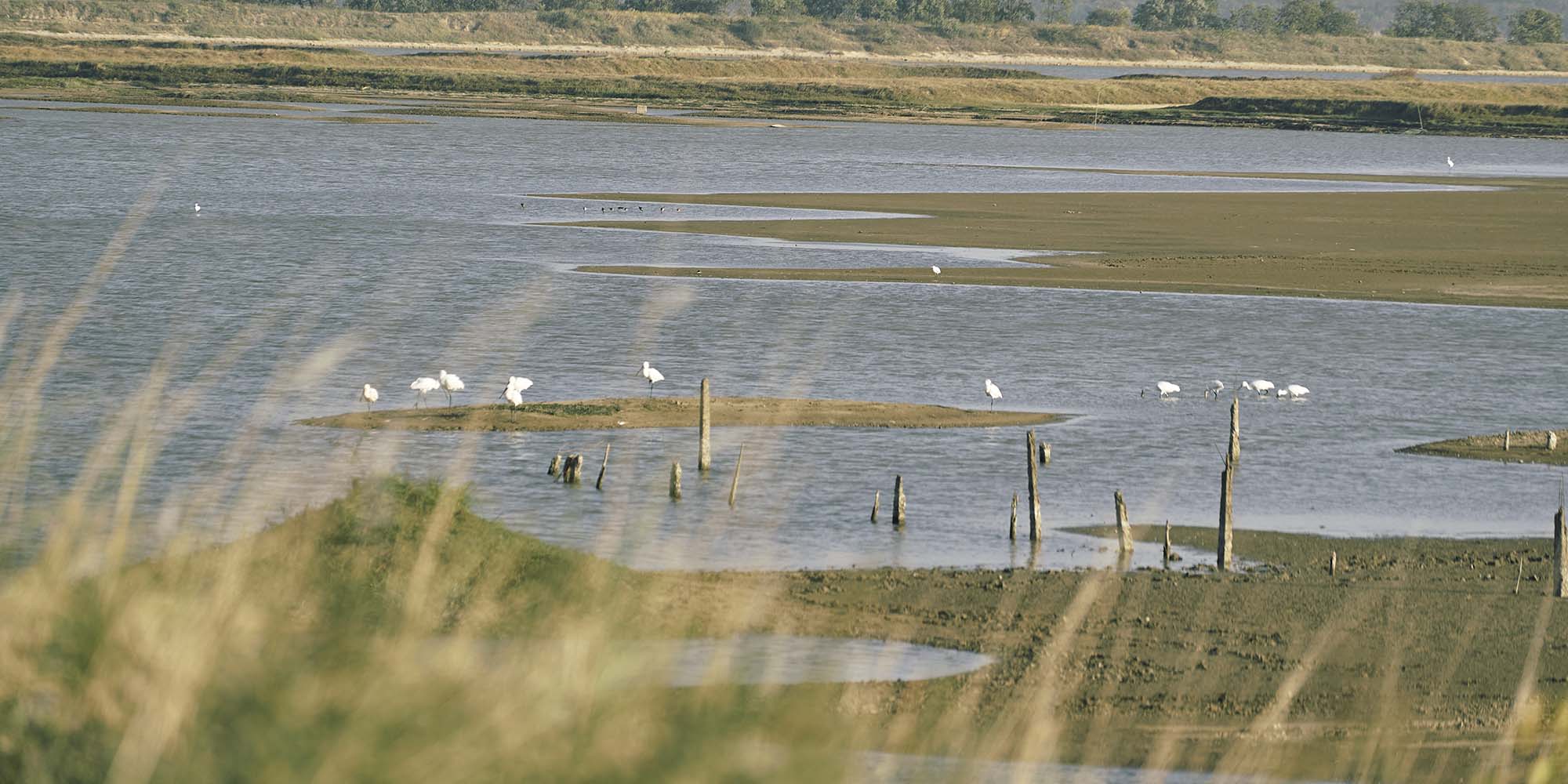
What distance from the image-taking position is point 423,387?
33.0 m

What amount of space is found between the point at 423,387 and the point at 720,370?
8063 mm

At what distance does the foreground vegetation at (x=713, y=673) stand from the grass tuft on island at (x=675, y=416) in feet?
27.8

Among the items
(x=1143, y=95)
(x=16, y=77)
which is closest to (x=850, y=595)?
(x=16, y=77)

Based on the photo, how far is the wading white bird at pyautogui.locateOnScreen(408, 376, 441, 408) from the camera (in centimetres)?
3291

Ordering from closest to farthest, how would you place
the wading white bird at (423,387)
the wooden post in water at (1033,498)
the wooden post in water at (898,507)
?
1. the wooden post in water at (1033,498)
2. the wooden post in water at (898,507)
3. the wading white bird at (423,387)

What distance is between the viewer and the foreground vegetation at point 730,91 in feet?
479

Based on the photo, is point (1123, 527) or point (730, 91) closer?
point (1123, 527)

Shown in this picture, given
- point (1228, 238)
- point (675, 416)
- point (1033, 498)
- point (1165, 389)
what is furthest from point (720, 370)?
point (1228, 238)

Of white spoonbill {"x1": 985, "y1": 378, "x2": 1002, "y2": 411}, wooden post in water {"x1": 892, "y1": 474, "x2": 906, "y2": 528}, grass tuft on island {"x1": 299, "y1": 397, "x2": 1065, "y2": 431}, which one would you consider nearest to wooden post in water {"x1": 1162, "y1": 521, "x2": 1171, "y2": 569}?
wooden post in water {"x1": 892, "y1": 474, "x2": 906, "y2": 528}

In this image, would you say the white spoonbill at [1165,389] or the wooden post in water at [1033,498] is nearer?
the wooden post in water at [1033,498]

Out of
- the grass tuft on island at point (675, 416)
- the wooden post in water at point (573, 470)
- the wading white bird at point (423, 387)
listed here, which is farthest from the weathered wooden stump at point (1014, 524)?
the wading white bird at point (423, 387)

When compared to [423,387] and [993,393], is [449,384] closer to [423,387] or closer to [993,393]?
[423,387]

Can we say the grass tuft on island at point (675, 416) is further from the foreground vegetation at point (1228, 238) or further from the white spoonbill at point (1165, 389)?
the foreground vegetation at point (1228, 238)

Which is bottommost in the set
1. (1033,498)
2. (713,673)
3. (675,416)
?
(675,416)
